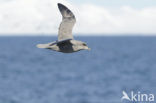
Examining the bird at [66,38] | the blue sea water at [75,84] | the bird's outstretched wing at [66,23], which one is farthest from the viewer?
the blue sea water at [75,84]

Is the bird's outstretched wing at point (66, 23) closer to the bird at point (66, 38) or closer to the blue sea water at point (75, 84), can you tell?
the bird at point (66, 38)

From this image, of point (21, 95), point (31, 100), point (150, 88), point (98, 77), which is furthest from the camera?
point (98, 77)

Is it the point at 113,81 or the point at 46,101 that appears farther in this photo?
the point at 113,81

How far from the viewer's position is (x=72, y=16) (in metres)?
11.3

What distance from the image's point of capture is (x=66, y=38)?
35.1ft

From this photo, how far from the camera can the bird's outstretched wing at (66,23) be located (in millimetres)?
11094

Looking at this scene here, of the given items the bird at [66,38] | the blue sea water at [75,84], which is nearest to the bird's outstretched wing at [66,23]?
the bird at [66,38]

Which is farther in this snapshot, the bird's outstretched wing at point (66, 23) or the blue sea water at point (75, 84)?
the blue sea water at point (75, 84)

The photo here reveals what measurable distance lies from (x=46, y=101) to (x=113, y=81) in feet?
59.0

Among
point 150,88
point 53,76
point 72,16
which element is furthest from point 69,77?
point 72,16

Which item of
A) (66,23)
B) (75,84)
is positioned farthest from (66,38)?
(75,84)

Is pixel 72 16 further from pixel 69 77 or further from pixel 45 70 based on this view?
pixel 45 70

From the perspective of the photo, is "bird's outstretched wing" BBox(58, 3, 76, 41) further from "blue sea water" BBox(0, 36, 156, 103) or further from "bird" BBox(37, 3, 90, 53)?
"blue sea water" BBox(0, 36, 156, 103)

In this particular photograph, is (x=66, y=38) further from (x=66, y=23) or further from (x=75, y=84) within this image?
(x=75, y=84)
